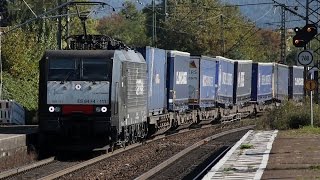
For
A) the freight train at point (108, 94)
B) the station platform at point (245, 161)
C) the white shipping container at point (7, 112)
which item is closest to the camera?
the station platform at point (245, 161)

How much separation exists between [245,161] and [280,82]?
3755cm

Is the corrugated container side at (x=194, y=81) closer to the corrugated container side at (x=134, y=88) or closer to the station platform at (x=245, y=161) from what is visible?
the corrugated container side at (x=134, y=88)

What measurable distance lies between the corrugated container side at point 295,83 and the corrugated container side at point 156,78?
2799cm

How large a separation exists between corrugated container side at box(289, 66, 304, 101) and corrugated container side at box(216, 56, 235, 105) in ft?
45.2

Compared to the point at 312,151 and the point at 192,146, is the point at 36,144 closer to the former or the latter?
the point at 192,146

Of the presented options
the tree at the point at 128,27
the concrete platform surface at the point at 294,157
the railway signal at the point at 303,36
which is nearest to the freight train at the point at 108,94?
the concrete platform surface at the point at 294,157

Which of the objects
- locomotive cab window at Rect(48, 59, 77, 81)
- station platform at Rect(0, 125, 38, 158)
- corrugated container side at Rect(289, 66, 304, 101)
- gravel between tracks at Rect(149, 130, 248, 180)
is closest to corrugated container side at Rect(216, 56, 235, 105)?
gravel between tracks at Rect(149, 130, 248, 180)

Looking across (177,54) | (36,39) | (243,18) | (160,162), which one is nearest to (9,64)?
(36,39)

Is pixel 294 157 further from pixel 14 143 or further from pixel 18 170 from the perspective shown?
pixel 14 143

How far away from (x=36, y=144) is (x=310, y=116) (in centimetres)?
1354

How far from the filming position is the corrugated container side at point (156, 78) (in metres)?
27.9

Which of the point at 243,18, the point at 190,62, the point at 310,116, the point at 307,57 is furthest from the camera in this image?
the point at 243,18

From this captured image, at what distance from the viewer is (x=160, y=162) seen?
67.7 ft

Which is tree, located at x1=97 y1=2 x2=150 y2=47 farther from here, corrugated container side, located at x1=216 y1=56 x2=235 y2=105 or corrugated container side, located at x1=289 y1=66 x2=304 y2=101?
corrugated container side, located at x1=216 y1=56 x2=235 y2=105
